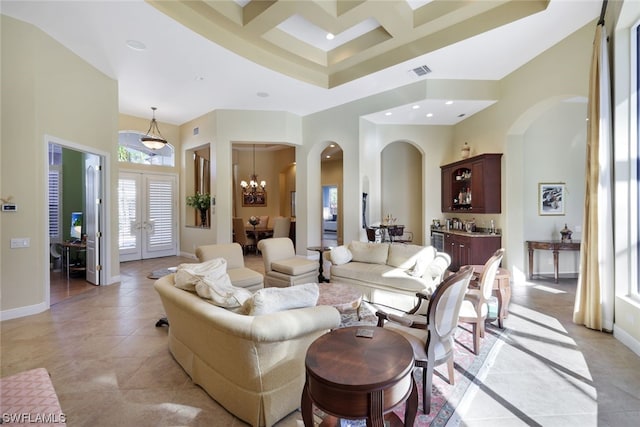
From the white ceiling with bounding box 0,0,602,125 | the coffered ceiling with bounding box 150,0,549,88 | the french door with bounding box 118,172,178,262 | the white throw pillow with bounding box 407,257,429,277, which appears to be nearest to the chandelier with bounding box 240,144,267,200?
the french door with bounding box 118,172,178,262

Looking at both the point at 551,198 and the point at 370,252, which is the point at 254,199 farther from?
the point at 551,198

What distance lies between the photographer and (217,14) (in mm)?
4219

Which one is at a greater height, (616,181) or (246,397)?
(616,181)

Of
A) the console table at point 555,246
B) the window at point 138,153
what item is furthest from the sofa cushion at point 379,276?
the window at point 138,153

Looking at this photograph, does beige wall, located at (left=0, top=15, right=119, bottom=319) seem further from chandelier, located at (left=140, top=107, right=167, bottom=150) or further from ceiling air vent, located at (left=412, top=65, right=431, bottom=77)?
ceiling air vent, located at (left=412, top=65, right=431, bottom=77)

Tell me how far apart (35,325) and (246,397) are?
351 centimetres

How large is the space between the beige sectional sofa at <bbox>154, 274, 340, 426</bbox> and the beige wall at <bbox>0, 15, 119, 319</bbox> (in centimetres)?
338

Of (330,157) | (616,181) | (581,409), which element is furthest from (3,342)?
(330,157)

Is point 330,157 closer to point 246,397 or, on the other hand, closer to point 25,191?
point 25,191

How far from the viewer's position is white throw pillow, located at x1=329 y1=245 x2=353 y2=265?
4.82m

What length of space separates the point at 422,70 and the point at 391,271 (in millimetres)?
3636

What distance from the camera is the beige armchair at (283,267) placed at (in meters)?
4.69

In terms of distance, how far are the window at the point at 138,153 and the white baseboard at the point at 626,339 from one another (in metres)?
9.75

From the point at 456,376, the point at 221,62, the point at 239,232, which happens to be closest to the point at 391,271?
the point at 456,376
